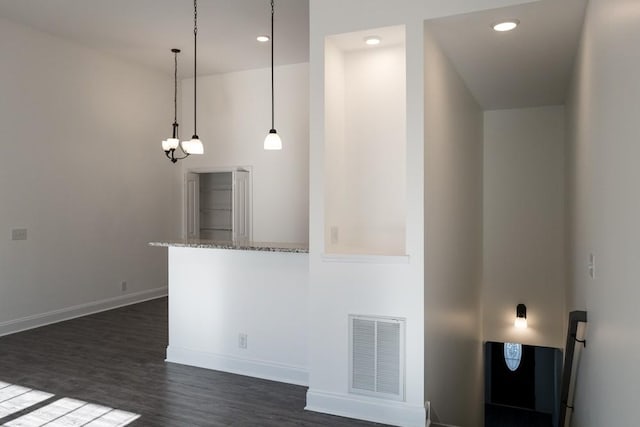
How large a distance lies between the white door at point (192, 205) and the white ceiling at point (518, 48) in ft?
14.9

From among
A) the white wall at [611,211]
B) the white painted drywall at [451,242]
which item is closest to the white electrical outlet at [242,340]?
the white painted drywall at [451,242]

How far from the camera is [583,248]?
3.24m

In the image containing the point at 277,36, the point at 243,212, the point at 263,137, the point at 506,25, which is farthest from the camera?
the point at 243,212

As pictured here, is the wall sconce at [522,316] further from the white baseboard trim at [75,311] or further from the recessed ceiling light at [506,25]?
the white baseboard trim at [75,311]

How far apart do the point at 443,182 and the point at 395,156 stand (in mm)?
452

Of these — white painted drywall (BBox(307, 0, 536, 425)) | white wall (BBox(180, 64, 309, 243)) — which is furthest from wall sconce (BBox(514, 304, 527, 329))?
white painted drywall (BBox(307, 0, 536, 425))

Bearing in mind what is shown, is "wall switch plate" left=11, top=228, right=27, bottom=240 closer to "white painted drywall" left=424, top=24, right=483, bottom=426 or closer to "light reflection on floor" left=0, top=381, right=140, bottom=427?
"light reflection on floor" left=0, top=381, right=140, bottom=427

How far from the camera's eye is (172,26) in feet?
17.6

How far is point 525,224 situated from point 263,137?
3.78 m

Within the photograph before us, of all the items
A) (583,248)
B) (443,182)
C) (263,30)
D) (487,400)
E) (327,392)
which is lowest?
(487,400)

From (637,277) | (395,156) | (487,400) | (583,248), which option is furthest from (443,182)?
(487,400)

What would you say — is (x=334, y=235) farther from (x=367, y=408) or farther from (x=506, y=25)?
(x=506, y=25)

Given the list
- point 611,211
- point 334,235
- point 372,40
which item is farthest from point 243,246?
point 611,211

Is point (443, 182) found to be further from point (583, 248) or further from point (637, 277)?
point (637, 277)
